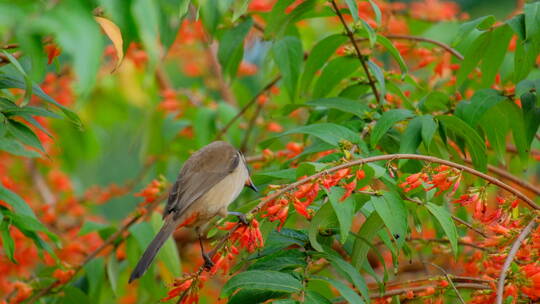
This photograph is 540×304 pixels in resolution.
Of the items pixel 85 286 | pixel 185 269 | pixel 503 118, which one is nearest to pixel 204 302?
pixel 85 286

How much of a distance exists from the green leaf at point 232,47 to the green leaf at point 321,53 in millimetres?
401

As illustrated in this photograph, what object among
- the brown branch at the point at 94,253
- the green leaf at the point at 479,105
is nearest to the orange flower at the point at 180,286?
the brown branch at the point at 94,253

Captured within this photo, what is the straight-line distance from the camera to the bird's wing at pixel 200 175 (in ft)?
9.97

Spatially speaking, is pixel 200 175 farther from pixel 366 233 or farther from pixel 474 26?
pixel 474 26

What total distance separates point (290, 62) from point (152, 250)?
1.04m

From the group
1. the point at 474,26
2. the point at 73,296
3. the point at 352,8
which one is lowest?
the point at 73,296

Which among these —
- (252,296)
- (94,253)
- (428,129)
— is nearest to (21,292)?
(94,253)

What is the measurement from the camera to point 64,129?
5.35 meters

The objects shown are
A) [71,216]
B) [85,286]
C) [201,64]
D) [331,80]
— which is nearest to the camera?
[331,80]

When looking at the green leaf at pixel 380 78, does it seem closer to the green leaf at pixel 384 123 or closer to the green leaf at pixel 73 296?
the green leaf at pixel 384 123

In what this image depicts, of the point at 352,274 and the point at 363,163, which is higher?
the point at 363,163

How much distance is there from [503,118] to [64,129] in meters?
3.54

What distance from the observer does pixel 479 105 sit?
2.73m

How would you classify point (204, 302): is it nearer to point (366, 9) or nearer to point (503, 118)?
point (503, 118)
